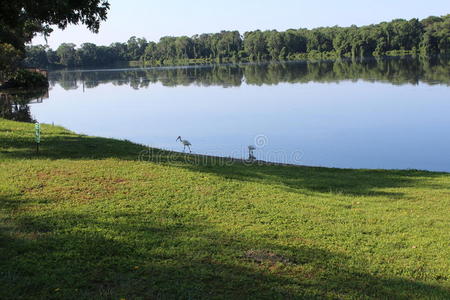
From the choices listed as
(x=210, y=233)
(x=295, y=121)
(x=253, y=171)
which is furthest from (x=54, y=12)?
(x=295, y=121)

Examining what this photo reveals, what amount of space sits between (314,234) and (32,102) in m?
37.4

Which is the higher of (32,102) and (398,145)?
(32,102)

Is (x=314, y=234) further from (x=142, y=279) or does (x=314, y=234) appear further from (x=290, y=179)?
(x=290, y=179)

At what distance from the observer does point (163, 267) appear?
210 inches

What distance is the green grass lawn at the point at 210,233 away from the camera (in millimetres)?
4941

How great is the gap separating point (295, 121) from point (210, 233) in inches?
808

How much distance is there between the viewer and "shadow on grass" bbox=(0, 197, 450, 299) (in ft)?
15.7

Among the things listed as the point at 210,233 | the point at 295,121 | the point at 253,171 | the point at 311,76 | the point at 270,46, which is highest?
the point at 270,46

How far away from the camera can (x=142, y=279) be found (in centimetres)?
500

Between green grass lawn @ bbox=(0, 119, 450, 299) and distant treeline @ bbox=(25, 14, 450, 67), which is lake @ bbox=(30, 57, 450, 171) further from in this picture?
distant treeline @ bbox=(25, 14, 450, 67)

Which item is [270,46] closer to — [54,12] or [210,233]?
[54,12]

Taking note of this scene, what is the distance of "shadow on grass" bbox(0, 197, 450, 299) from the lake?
36.3 feet

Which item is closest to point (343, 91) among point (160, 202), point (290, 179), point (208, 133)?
point (208, 133)

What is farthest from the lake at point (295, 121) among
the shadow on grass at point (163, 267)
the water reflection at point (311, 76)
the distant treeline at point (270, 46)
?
the distant treeline at point (270, 46)
